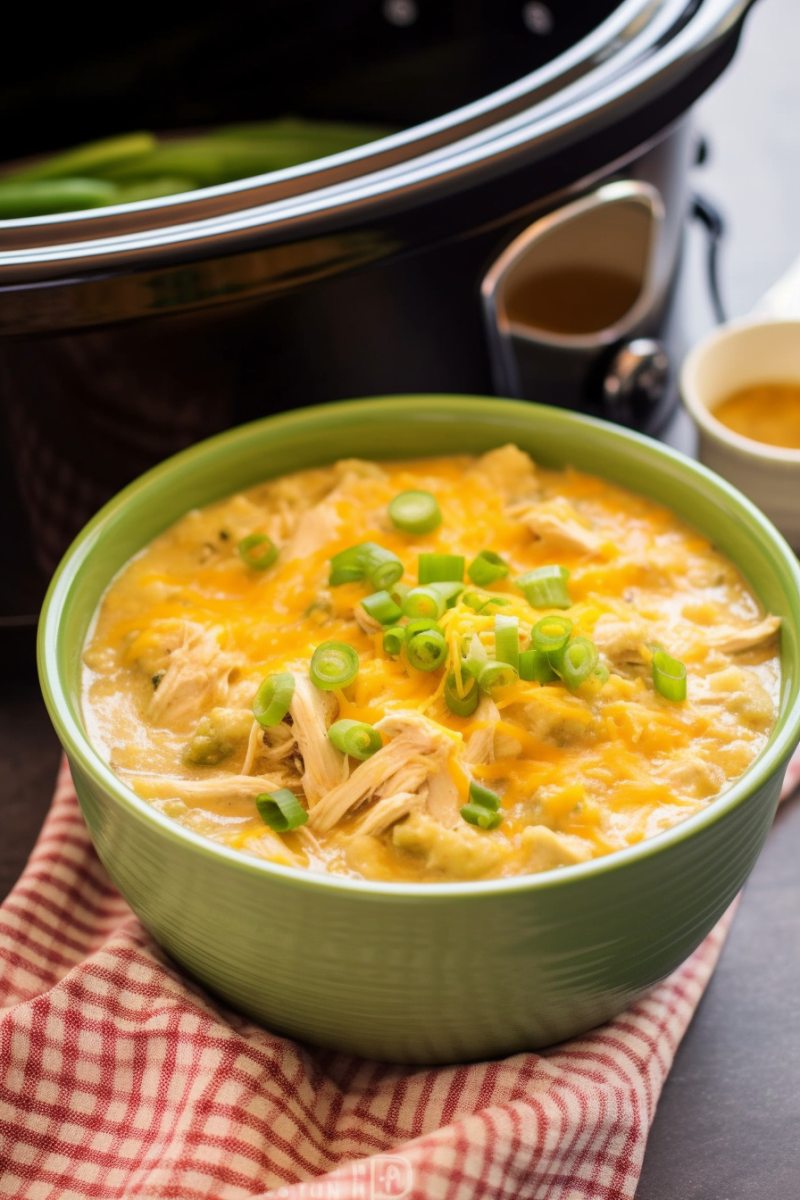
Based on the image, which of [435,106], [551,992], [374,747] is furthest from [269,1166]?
[435,106]

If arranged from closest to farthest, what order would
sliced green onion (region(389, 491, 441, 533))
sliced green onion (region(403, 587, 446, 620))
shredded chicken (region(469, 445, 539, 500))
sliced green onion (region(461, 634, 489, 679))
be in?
1. sliced green onion (region(461, 634, 489, 679))
2. sliced green onion (region(403, 587, 446, 620))
3. sliced green onion (region(389, 491, 441, 533))
4. shredded chicken (region(469, 445, 539, 500))

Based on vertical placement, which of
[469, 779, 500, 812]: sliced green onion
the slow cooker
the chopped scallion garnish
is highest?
the slow cooker

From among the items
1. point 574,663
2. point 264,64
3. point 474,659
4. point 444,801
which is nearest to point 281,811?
point 444,801

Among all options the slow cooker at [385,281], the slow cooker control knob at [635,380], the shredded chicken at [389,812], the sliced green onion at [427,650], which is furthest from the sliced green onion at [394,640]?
the slow cooker control knob at [635,380]

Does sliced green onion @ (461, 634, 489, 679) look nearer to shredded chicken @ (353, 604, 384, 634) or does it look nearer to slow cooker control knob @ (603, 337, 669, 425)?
shredded chicken @ (353, 604, 384, 634)

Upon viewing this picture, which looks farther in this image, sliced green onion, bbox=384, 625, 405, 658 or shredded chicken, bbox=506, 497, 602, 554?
Result: shredded chicken, bbox=506, 497, 602, 554

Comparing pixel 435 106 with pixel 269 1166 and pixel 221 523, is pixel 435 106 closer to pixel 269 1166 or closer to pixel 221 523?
pixel 221 523

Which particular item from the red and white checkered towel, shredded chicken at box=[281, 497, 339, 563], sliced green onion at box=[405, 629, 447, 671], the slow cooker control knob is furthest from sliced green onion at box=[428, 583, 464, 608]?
the slow cooker control knob

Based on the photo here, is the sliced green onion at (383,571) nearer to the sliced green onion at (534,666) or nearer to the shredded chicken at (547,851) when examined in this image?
the sliced green onion at (534,666)
